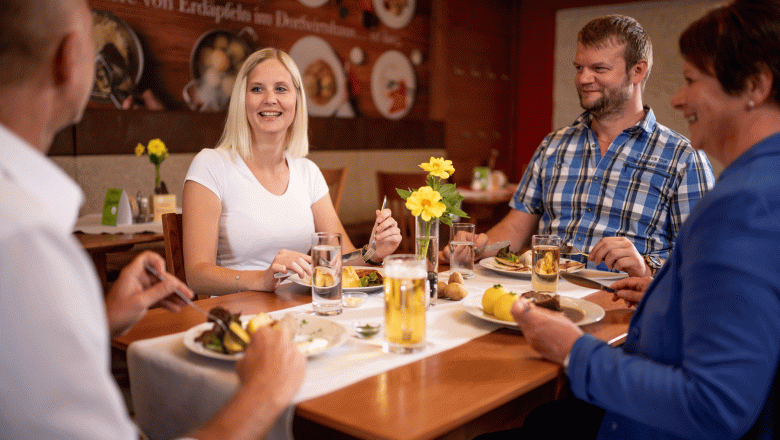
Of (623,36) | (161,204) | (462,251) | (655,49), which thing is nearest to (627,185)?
(623,36)

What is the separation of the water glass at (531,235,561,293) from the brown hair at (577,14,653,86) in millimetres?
955

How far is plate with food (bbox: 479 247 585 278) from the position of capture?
1812 millimetres

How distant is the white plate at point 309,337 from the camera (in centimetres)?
108

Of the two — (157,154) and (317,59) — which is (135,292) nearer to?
(157,154)

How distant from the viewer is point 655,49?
20.8 feet

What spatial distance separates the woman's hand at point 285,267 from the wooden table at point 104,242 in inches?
51.6

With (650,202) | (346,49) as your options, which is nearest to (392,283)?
(650,202)

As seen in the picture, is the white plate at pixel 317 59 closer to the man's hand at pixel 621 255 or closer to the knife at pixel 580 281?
the knife at pixel 580 281

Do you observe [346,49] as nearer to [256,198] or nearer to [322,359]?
[256,198]

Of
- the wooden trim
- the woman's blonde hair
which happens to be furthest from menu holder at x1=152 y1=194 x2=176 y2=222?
the woman's blonde hair

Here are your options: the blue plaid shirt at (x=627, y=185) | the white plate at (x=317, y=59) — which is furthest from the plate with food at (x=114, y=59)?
the blue plaid shirt at (x=627, y=185)

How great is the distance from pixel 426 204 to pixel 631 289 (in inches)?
21.4

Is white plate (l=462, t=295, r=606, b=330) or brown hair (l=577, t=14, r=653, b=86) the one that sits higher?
brown hair (l=577, t=14, r=653, b=86)

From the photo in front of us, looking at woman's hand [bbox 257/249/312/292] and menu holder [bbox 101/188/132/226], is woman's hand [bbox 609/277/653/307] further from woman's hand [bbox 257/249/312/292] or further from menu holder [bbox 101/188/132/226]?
menu holder [bbox 101/188/132/226]
